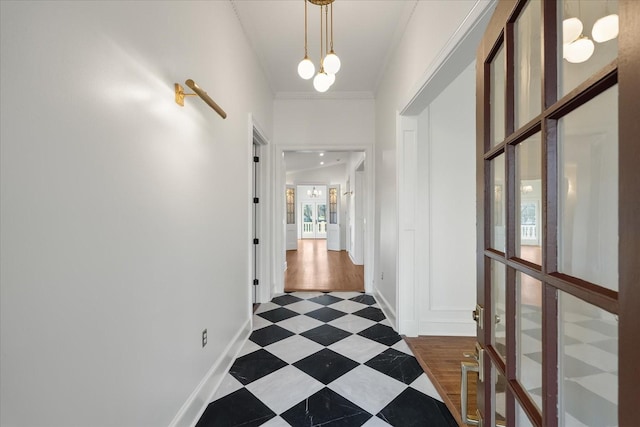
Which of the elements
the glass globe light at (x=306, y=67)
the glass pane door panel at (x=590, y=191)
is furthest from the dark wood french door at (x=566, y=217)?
the glass globe light at (x=306, y=67)

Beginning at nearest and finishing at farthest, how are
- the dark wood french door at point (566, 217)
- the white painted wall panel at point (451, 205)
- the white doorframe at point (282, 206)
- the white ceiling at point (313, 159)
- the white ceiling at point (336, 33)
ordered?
the dark wood french door at point (566, 217) → the white ceiling at point (336, 33) → the white painted wall panel at point (451, 205) → the white doorframe at point (282, 206) → the white ceiling at point (313, 159)

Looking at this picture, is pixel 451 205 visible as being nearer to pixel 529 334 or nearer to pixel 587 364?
pixel 529 334

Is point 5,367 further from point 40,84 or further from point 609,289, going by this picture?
point 609,289

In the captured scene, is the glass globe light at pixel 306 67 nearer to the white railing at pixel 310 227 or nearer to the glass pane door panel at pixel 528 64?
the glass pane door panel at pixel 528 64

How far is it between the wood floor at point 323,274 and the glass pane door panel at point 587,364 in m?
3.82

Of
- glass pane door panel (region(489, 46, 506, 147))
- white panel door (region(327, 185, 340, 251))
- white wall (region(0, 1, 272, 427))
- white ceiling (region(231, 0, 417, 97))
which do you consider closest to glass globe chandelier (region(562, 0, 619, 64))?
glass pane door panel (region(489, 46, 506, 147))

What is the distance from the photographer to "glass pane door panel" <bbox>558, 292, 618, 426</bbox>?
1.59 feet

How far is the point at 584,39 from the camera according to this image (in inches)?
21.7

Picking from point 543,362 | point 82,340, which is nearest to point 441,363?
point 543,362

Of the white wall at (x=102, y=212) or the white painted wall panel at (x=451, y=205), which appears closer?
the white wall at (x=102, y=212)

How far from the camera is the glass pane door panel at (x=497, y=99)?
0.87 m

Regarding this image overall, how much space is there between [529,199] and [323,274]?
16.1ft

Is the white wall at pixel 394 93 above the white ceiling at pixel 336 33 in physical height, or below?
below

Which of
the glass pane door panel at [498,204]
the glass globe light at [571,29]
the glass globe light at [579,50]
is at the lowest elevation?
the glass pane door panel at [498,204]
